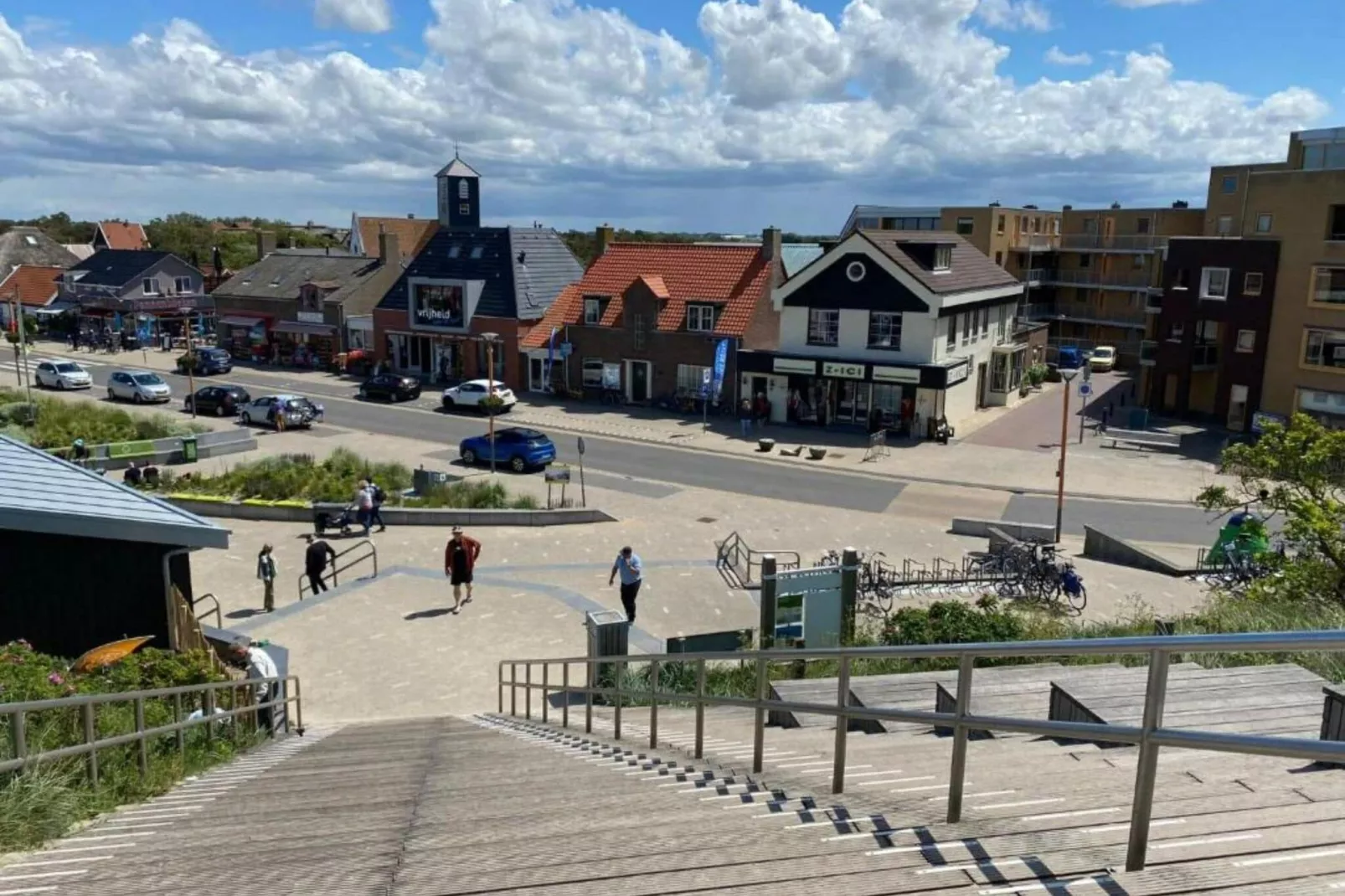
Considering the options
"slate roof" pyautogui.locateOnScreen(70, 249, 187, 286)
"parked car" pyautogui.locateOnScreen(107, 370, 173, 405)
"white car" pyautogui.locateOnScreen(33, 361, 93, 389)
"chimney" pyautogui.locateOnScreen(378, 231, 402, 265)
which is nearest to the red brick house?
"chimney" pyautogui.locateOnScreen(378, 231, 402, 265)

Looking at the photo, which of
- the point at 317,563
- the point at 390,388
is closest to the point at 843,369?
the point at 390,388

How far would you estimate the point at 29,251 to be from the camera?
3204 inches

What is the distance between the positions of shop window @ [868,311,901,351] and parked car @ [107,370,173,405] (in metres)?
31.2

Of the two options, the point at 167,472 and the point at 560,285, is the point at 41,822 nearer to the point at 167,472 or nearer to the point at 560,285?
the point at 167,472

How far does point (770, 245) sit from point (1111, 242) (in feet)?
95.8

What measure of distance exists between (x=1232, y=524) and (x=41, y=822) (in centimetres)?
2265

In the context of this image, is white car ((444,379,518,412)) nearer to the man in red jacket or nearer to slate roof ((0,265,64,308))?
the man in red jacket

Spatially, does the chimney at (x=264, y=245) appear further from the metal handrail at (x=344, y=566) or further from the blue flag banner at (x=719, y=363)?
the metal handrail at (x=344, y=566)

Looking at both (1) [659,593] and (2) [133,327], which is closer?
(1) [659,593]

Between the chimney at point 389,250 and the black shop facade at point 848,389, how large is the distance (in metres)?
24.4

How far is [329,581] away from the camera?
21.1 metres

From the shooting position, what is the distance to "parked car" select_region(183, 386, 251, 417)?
4300 centimetres

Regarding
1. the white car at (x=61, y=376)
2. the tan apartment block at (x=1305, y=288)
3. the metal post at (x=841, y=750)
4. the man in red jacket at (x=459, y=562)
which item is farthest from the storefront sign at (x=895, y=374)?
the white car at (x=61, y=376)

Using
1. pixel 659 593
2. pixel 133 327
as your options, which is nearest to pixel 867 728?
pixel 659 593
